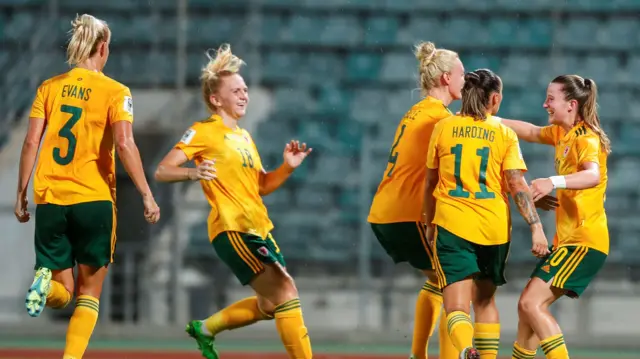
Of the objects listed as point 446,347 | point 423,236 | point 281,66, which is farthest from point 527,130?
point 281,66

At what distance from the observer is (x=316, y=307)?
10.5 m

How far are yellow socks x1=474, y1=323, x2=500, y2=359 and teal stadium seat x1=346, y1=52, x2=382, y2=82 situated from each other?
6.81m

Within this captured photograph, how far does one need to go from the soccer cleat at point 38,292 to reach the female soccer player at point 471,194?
1.79 metres

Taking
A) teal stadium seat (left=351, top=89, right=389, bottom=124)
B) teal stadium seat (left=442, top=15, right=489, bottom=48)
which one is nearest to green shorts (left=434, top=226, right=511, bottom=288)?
teal stadium seat (left=351, top=89, right=389, bottom=124)

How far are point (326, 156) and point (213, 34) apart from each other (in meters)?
2.06

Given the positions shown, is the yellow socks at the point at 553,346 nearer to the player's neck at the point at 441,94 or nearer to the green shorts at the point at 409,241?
the green shorts at the point at 409,241

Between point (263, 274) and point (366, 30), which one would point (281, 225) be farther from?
point (263, 274)

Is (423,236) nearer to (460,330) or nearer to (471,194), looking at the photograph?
(471,194)

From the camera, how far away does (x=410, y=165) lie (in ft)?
17.9

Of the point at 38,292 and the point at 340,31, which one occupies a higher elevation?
the point at 340,31

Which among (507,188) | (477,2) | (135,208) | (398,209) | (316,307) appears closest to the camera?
(507,188)

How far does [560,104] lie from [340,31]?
7.07 metres

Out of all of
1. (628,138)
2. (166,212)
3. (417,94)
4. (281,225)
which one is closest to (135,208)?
(166,212)

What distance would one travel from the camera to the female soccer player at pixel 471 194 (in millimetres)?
4914
